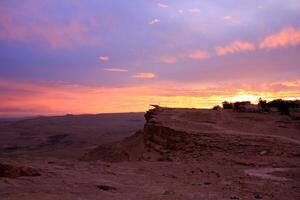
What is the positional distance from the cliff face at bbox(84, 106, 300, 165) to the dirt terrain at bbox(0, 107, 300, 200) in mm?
40

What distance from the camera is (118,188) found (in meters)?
10.5

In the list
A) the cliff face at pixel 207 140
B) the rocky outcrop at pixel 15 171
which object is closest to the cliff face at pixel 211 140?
the cliff face at pixel 207 140

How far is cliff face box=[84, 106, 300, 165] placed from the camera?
19.4m

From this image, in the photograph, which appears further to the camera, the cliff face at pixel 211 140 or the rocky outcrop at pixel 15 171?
the cliff face at pixel 211 140

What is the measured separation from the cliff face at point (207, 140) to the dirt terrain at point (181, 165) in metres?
0.04

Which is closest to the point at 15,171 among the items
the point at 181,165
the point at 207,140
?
the point at 181,165

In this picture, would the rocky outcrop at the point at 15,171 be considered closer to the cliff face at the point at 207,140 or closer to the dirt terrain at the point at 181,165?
the dirt terrain at the point at 181,165

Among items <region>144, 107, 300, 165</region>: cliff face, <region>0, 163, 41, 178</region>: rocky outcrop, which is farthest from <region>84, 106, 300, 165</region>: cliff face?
<region>0, 163, 41, 178</region>: rocky outcrop

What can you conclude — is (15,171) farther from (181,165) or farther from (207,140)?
(207,140)

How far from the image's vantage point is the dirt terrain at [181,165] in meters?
10.3

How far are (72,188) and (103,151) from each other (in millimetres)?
15689

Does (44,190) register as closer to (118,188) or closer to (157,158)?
(118,188)

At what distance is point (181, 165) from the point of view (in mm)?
16922

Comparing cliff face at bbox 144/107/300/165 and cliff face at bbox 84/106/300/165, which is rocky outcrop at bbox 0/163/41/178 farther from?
cliff face at bbox 144/107/300/165
